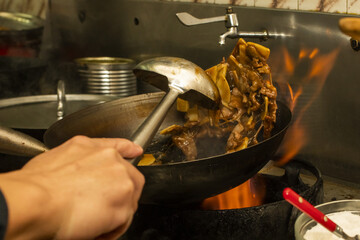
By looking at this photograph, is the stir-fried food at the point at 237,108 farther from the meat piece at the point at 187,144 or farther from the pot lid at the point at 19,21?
the pot lid at the point at 19,21

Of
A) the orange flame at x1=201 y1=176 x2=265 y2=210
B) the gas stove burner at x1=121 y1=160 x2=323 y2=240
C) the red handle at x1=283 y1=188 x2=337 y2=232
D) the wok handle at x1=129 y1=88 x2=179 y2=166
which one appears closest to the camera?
the red handle at x1=283 y1=188 x2=337 y2=232

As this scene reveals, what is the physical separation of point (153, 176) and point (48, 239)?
39cm

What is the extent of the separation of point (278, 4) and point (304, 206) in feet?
3.53

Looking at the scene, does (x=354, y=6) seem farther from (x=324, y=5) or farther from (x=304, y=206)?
(x=304, y=206)

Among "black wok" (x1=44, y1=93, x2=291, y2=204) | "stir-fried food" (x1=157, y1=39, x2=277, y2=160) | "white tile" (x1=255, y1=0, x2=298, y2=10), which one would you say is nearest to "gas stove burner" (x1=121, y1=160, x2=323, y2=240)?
"black wok" (x1=44, y1=93, x2=291, y2=204)

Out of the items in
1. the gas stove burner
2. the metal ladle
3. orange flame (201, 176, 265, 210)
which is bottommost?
orange flame (201, 176, 265, 210)

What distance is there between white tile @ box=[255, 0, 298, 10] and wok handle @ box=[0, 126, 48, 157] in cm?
104

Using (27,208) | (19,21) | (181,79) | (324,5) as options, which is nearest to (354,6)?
(324,5)

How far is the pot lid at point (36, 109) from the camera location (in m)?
1.86

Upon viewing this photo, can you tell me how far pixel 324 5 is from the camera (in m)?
1.55

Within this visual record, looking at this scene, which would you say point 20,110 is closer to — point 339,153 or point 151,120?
point 151,120

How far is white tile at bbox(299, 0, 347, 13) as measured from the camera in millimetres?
1509

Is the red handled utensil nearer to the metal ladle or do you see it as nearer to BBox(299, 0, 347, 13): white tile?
the metal ladle

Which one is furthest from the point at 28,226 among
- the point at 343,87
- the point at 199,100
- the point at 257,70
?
the point at 343,87
